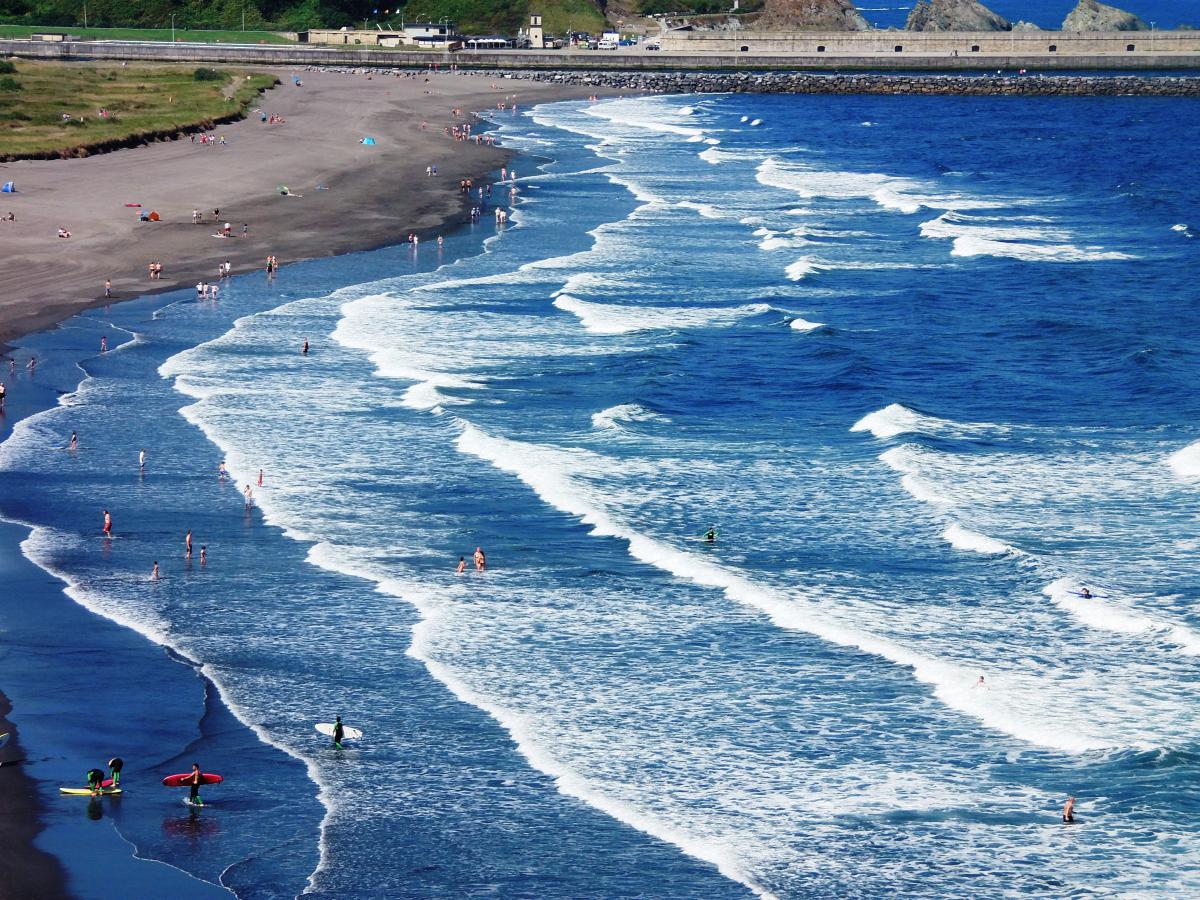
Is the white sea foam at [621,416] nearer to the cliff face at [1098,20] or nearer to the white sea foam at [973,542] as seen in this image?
the white sea foam at [973,542]

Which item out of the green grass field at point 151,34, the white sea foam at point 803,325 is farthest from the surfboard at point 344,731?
the green grass field at point 151,34

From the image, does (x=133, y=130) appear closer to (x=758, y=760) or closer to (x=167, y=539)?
(x=167, y=539)

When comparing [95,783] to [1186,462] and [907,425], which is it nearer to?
[907,425]

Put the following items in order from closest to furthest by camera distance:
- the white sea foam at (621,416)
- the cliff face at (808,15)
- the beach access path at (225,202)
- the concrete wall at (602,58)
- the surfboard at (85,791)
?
the surfboard at (85,791), the white sea foam at (621,416), the beach access path at (225,202), the concrete wall at (602,58), the cliff face at (808,15)

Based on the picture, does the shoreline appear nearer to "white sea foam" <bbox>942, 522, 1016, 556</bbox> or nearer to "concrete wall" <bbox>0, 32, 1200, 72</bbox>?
"white sea foam" <bbox>942, 522, 1016, 556</bbox>

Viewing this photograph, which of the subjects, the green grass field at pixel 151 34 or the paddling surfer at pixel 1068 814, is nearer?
the paddling surfer at pixel 1068 814

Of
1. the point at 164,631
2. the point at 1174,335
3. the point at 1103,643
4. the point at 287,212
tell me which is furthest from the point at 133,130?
the point at 1103,643

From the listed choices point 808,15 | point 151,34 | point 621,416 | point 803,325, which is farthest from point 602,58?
point 621,416
